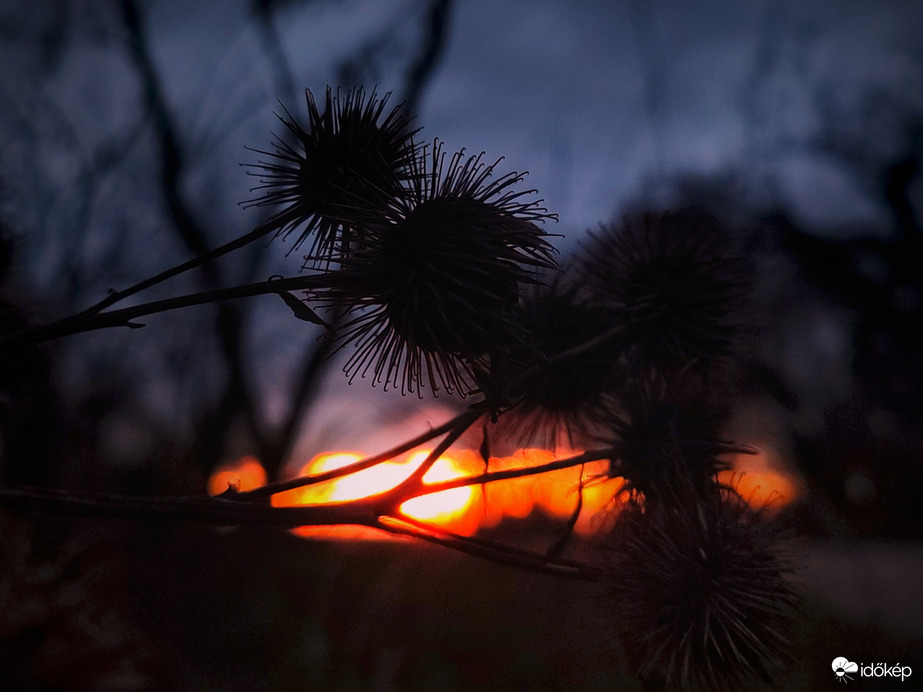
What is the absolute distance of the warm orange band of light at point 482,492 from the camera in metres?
0.79

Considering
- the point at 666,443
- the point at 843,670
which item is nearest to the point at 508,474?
the point at 666,443

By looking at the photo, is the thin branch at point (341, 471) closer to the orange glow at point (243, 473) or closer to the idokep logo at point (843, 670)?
the idokep logo at point (843, 670)

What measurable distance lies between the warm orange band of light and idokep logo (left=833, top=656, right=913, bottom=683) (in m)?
0.34

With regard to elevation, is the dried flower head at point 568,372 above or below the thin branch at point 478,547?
above

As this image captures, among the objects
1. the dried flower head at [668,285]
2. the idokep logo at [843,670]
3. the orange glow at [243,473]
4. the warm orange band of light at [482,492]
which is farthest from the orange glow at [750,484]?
the orange glow at [243,473]

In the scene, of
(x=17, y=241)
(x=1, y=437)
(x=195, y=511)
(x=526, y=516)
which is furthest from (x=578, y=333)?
(x=1, y=437)

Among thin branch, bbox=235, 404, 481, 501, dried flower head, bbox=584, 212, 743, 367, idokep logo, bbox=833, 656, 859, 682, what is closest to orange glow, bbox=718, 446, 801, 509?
dried flower head, bbox=584, 212, 743, 367

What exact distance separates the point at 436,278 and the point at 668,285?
409 millimetres

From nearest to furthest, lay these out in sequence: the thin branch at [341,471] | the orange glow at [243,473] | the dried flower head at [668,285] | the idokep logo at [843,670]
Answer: the thin branch at [341,471]
the dried flower head at [668,285]
the idokep logo at [843,670]
the orange glow at [243,473]

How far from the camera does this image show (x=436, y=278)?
597 millimetres

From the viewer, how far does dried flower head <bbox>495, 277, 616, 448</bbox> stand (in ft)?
2.78

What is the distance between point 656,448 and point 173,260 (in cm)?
229

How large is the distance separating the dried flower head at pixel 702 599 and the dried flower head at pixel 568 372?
0.63ft

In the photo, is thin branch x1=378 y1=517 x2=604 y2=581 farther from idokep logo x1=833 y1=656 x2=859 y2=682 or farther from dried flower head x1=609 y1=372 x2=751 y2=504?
idokep logo x1=833 y1=656 x2=859 y2=682
